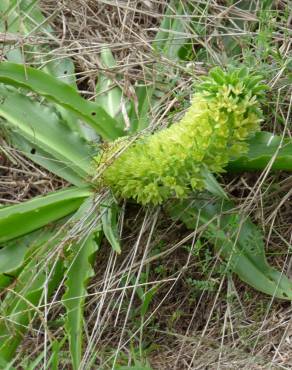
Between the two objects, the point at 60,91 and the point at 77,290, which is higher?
the point at 60,91

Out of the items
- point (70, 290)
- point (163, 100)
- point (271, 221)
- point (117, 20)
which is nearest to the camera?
point (70, 290)

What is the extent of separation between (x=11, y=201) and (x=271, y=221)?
73cm

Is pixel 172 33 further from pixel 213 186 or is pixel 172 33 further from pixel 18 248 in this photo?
pixel 18 248

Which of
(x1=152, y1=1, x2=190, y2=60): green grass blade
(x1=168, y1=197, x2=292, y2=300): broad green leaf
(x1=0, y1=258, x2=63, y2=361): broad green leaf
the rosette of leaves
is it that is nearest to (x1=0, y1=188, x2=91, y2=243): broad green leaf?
the rosette of leaves

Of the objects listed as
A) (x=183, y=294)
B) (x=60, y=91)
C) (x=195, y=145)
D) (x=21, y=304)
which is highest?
(x=60, y=91)

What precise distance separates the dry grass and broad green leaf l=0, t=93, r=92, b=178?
129 millimetres

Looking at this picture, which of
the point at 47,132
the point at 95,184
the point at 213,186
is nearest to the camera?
→ the point at 213,186

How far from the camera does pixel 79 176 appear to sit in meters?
2.09

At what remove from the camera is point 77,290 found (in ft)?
6.13

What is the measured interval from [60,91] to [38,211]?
1.08 ft

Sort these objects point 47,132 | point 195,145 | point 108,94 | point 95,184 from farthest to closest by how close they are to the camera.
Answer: point 108,94 < point 47,132 < point 95,184 < point 195,145

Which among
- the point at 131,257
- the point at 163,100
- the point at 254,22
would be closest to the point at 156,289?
the point at 131,257

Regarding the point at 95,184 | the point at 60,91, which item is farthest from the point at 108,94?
the point at 95,184

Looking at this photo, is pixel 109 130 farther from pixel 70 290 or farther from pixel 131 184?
pixel 70 290
